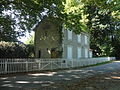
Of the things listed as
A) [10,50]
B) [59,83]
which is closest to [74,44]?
[10,50]

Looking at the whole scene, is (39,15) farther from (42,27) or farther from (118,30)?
(118,30)

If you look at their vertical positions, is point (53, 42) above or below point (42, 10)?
below

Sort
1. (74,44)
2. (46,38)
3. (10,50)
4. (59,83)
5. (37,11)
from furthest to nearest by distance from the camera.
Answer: (74,44)
(46,38)
(10,50)
(37,11)
(59,83)

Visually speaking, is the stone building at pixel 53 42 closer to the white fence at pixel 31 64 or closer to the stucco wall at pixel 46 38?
the stucco wall at pixel 46 38

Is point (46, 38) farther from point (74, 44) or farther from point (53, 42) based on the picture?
point (74, 44)

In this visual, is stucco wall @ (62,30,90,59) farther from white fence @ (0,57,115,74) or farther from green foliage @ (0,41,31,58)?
green foliage @ (0,41,31,58)

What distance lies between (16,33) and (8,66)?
6.39 meters

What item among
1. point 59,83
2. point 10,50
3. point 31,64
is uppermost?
point 10,50

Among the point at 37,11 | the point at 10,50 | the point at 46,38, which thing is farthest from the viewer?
the point at 46,38

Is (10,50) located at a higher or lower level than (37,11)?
lower

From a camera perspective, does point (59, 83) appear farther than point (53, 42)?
No

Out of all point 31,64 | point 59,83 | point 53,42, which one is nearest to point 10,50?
point 53,42

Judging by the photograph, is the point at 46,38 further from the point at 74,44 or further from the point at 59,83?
the point at 59,83

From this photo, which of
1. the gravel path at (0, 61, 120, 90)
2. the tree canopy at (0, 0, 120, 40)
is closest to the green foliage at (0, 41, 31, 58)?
the tree canopy at (0, 0, 120, 40)
